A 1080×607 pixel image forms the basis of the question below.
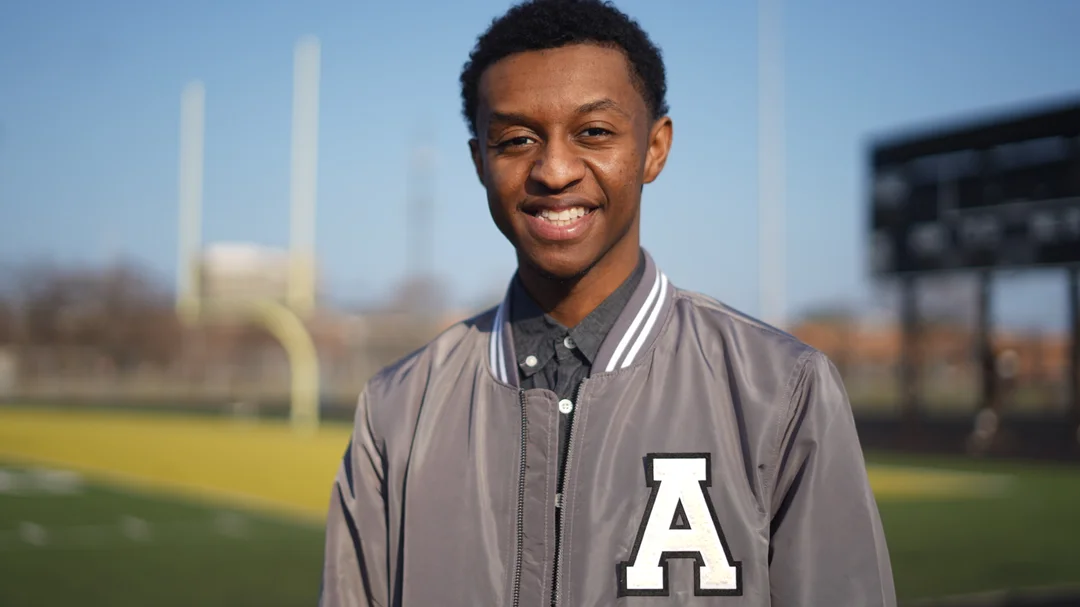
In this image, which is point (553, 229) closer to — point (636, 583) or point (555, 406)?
point (555, 406)

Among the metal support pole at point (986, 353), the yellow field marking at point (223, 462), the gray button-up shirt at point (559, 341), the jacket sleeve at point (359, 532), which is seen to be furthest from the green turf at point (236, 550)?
the metal support pole at point (986, 353)

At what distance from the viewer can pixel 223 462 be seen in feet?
45.4

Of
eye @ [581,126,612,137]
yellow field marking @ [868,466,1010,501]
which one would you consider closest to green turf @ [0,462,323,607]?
eye @ [581,126,612,137]

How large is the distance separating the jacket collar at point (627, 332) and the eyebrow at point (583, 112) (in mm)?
237

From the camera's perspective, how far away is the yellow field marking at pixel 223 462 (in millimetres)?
10703

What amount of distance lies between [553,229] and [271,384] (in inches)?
1518

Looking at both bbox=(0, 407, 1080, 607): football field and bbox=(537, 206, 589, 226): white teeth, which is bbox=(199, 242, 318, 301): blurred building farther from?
bbox=(537, 206, 589, 226): white teeth

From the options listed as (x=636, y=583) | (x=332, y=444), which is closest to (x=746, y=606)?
(x=636, y=583)

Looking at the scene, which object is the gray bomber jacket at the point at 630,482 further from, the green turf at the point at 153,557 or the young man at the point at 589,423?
the green turf at the point at 153,557

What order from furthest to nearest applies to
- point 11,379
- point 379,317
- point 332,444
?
point 379,317 < point 11,379 < point 332,444

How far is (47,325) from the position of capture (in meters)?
41.2

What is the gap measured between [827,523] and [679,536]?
0.18 m

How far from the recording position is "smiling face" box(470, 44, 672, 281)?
4.75 ft

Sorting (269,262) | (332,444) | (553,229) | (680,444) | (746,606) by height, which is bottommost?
(332,444)
